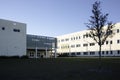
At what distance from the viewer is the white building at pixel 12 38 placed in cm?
4781

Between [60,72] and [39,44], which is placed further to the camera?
[39,44]

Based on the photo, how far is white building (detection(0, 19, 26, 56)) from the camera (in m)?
47.8

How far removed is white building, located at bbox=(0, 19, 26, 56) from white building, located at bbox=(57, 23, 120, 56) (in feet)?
67.0

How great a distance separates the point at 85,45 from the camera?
79.8 meters

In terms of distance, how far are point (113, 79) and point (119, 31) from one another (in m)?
56.4

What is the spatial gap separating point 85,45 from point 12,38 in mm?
38193

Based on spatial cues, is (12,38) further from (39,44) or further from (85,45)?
(85,45)

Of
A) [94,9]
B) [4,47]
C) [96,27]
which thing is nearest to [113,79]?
[96,27]

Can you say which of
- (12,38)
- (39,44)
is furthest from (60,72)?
(39,44)

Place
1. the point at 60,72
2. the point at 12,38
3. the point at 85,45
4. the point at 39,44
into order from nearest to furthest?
the point at 60,72
the point at 12,38
the point at 39,44
the point at 85,45

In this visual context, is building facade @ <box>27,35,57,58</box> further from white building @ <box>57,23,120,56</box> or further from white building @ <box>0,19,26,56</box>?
white building @ <box>57,23,120,56</box>

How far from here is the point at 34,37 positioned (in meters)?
64.3

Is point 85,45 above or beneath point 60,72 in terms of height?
above

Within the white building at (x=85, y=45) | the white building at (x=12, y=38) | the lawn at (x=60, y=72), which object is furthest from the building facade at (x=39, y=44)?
the lawn at (x=60, y=72)
